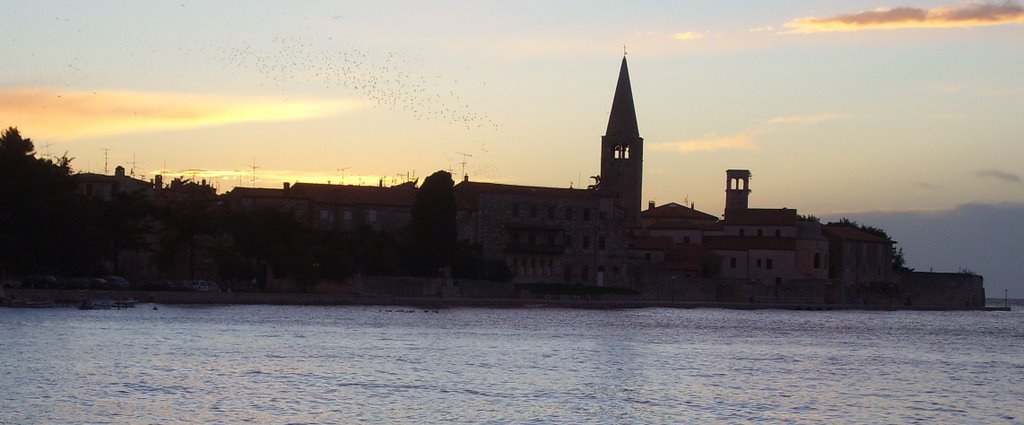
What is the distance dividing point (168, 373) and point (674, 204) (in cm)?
7488

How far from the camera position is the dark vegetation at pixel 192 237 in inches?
2298

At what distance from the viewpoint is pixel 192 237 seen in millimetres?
67500

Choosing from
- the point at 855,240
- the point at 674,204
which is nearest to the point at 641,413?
the point at 855,240

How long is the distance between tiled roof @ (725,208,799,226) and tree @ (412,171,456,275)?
28.7 m

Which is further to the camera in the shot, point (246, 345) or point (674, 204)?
point (674, 204)

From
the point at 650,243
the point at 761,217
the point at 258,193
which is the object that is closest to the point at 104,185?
the point at 258,193

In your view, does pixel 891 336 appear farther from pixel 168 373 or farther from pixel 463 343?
pixel 168 373

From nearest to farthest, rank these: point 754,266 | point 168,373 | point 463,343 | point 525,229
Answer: point 168,373 < point 463,343 < point 525,229 < point 754,266

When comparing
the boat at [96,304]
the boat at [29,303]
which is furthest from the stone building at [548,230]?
the boat at [29,303]

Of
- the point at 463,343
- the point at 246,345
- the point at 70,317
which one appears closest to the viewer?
the point at 246,345

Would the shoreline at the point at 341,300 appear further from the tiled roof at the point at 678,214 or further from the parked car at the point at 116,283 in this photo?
the tiled roof at the point at 678,214

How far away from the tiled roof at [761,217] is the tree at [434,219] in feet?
94.3

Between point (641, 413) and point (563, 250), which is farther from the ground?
point (563, 250)

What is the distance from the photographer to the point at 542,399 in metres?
31.2
